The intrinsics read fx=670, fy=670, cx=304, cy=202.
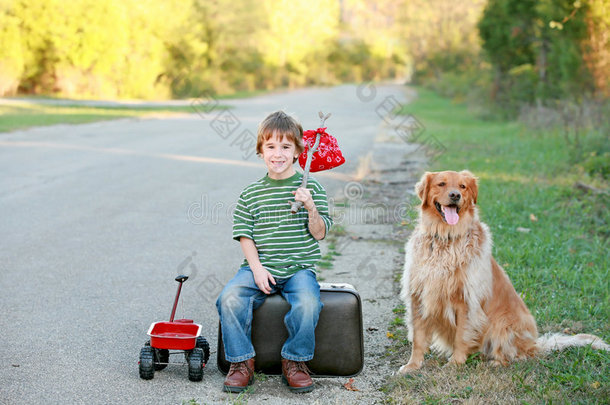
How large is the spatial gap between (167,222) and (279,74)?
62380 millimetres

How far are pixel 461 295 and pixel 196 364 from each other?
1783 millimetres

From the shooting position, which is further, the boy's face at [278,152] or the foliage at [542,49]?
the foliage at [542,49]

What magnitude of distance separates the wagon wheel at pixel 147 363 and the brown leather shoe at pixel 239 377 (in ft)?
1.55

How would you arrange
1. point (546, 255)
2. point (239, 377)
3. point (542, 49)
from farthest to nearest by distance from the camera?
point (542, 49), point (546, 255), point (239, 377)

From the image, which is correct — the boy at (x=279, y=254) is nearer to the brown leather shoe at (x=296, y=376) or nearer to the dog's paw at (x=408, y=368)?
the brown leather shoe at (x=296, y=376)

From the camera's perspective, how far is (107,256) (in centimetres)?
703

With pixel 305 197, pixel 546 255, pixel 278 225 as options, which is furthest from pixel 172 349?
pixel 546 255

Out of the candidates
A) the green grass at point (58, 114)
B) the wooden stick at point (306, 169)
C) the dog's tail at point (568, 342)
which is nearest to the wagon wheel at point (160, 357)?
the wooden stick at point (306, 169)

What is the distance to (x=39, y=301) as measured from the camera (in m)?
5.58

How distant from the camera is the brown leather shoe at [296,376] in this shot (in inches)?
159

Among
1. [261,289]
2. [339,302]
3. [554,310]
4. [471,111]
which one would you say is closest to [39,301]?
[261,289]

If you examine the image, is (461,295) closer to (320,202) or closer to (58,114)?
(320,202)

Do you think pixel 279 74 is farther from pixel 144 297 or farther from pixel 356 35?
pixel 144 297

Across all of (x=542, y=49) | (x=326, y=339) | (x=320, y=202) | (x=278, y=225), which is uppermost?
(x=542, y=49)
